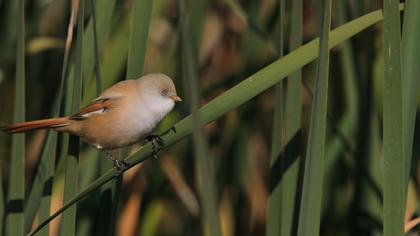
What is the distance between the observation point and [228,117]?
9.86ft

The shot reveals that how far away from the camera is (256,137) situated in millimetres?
3197

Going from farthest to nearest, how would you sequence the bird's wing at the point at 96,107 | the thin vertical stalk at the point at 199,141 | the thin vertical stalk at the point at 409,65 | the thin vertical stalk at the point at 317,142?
the bird's wing at the point at 96,107 < the thin vertical stalk at the point at 409,65 < the thin vertical stalk at the point at 317,142 < the thin vertical stalk at the point at 199,141

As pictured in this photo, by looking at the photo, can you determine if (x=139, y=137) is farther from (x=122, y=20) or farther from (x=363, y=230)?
(x=363, y=230)

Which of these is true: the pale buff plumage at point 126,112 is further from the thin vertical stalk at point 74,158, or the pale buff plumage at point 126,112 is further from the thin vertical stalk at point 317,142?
the thin vertical stalk at point 317,142

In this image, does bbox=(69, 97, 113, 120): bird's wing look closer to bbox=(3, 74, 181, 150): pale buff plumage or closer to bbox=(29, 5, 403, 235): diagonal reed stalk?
bbox=(3, 74, 181, 150): pale buff plumage

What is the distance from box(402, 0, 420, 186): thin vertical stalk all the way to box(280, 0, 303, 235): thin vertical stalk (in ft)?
0.84

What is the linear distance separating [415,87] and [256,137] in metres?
1.60

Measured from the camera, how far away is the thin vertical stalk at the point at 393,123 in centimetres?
146

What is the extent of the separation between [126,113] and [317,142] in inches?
38.3

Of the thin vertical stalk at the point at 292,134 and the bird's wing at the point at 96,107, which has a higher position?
the bird's wing at the point at 96,107

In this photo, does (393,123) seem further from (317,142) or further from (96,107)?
(96,107)

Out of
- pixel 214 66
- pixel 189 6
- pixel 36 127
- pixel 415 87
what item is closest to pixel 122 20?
pixel 189 6

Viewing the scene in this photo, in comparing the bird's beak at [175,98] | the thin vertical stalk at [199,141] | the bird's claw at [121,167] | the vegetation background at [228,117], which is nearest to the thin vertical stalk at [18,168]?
the vegetation background at [228,117]

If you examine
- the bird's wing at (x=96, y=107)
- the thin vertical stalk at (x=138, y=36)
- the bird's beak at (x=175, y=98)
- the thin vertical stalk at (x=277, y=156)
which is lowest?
the thin vertical stalk at (x=277, y=156)
